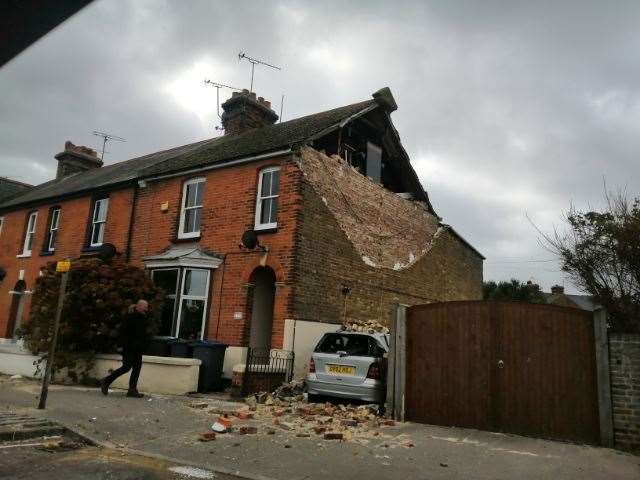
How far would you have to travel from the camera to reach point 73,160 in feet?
87.6

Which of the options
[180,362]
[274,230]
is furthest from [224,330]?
[274,230]

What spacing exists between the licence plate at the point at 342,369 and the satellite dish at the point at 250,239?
167 inches

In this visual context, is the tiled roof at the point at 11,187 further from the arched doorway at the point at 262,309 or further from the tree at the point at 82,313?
the arched doorway at the point at 262,309

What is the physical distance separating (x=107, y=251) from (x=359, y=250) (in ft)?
25.3

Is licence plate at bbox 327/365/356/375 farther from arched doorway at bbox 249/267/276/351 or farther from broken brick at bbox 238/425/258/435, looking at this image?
arched doorway at bbox 249/267/276/351

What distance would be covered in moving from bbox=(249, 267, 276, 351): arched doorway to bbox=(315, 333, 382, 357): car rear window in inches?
156

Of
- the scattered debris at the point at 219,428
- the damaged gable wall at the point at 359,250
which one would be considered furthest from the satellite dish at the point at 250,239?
the scattered debris at the point at 219,428

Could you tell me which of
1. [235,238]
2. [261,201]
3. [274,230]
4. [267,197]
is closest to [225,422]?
[274,230]

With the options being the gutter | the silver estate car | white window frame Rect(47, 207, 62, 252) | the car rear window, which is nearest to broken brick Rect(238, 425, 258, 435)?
the silver estate car

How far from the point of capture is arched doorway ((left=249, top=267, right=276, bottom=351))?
13930 millimetres

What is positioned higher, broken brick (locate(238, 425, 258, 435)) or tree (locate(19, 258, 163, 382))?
tree (locate(19, 258, 163, 382))

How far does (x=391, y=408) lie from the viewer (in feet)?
29.5

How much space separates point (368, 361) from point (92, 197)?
13.0 metres

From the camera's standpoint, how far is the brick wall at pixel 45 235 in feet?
55.3
